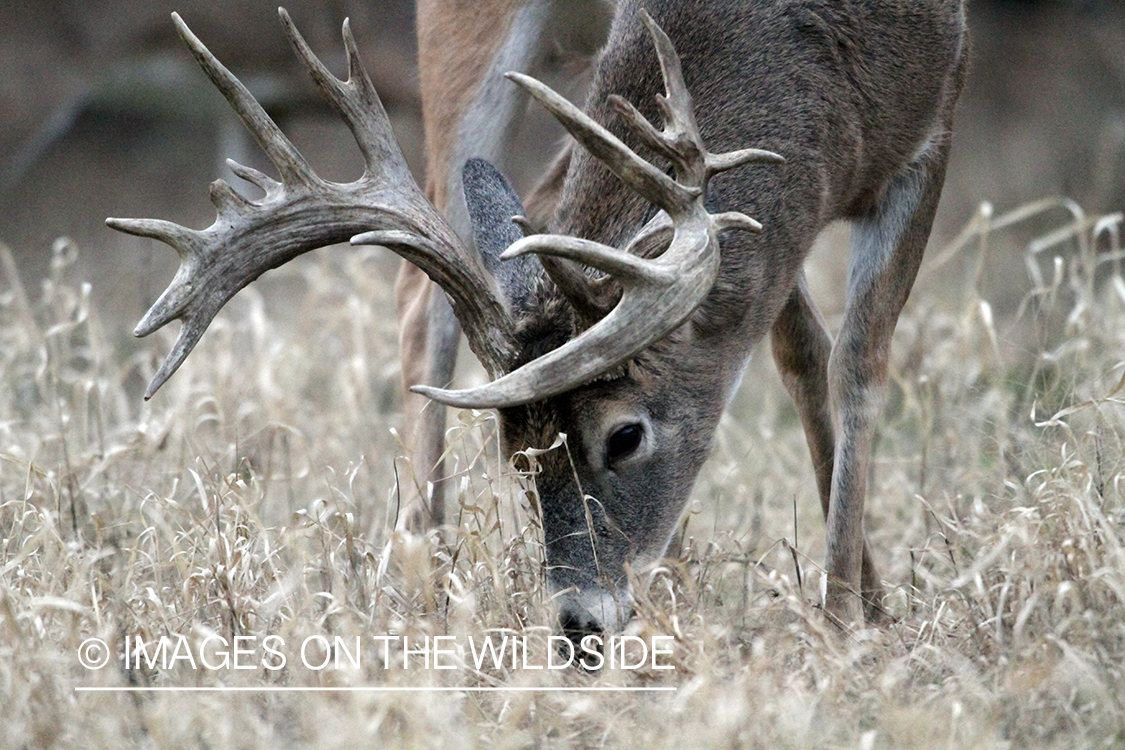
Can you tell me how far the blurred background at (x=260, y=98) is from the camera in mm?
11328

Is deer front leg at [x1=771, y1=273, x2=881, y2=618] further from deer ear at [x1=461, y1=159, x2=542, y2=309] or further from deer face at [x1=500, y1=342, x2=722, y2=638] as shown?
deer ear at [x1=461, y1=159, x2=542, y2=309]

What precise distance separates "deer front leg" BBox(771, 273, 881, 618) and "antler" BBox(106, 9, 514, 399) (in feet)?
5.35

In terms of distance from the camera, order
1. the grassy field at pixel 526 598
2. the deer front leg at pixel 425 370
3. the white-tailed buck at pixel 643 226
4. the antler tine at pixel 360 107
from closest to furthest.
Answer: the grassy field at pixel 526 598
the white-tailed buck at pixel 643 226
the antler tine at pixel 360 107
the deer front leg at pixel 425 370

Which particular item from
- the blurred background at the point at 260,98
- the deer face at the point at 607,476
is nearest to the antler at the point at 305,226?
the deer face at the point at 607,476

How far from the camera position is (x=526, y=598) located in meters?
3.74

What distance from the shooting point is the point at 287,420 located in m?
5.98

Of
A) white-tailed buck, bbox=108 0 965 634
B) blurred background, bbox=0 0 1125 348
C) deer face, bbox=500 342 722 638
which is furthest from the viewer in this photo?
blurred background, bbox=0 0 1125 348

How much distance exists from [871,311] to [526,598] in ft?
5.04

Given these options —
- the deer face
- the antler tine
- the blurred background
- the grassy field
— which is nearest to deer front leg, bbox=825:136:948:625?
the grassy field

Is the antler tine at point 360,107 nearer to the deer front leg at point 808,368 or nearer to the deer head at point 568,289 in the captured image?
the deer head at point 568,289

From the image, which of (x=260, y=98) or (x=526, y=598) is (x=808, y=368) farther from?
(x=260, y=98)

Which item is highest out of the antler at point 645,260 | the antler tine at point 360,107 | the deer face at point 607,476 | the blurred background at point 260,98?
the blurred background at point 260,98

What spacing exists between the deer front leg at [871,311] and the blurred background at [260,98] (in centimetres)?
554

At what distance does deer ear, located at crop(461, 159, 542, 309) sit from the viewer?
3834 mm
